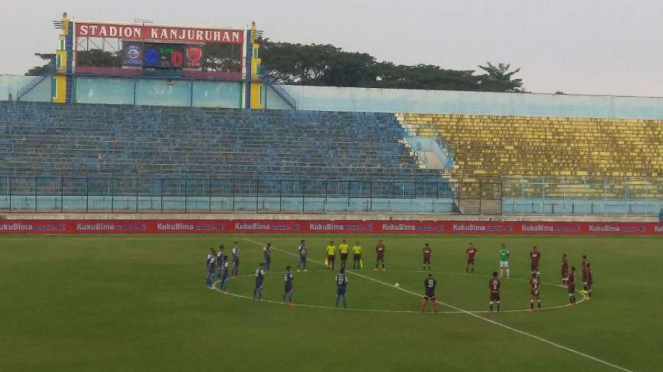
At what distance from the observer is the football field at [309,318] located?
95.8ft

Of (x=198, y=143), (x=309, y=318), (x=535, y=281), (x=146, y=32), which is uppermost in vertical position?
(x=146, y=32)

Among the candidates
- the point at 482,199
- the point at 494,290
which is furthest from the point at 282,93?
the point at 494,290

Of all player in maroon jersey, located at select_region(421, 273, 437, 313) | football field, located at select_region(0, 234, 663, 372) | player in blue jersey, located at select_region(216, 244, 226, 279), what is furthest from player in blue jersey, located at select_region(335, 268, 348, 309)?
player in blue jersey, located at select_region(216, 244, 226, 279)

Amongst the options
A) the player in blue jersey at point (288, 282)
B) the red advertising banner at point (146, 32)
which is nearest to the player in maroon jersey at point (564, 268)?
the player in blue jersey at point (288, 282)

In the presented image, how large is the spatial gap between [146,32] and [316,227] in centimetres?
3349

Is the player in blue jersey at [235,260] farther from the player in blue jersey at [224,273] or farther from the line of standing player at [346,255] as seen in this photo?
the line of standing player at [346,255]

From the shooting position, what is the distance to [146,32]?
325 ft

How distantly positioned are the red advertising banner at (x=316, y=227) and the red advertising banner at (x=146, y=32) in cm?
3116

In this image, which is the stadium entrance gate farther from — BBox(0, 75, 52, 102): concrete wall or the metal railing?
BBox(0, 75, 52, 102): concrete wall

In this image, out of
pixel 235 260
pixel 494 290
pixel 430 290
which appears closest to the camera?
pixel 430 290

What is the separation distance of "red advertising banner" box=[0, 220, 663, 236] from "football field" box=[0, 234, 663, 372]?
12.1m

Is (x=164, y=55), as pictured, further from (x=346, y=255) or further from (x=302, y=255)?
(x=346, y=255)

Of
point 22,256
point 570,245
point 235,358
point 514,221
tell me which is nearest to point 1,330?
point 235,358

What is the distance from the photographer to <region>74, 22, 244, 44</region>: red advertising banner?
324ft
